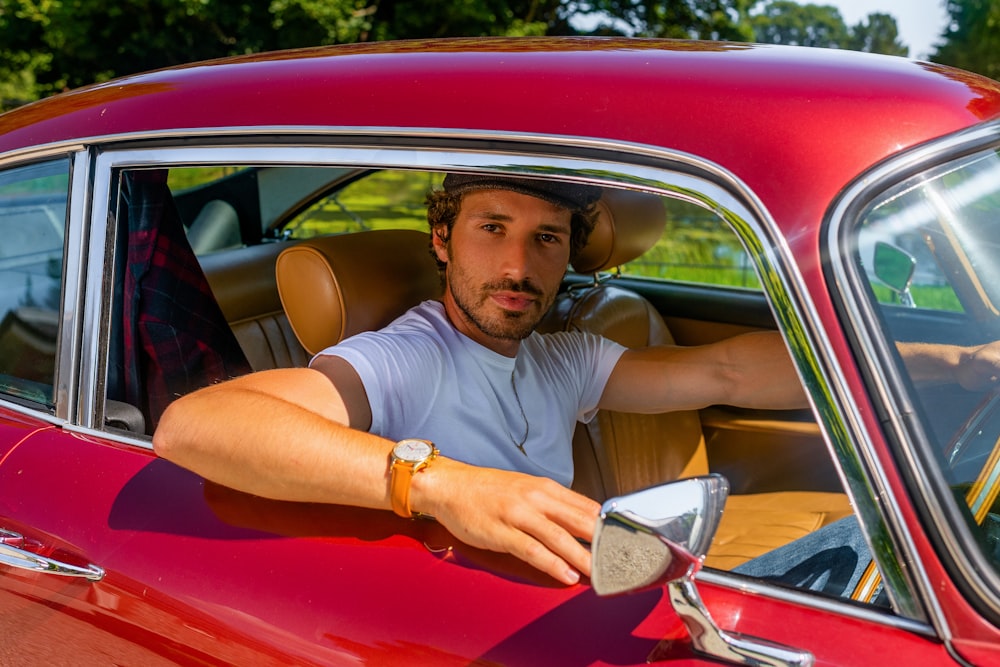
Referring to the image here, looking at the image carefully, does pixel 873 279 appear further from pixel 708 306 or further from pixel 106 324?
pixel 708 306

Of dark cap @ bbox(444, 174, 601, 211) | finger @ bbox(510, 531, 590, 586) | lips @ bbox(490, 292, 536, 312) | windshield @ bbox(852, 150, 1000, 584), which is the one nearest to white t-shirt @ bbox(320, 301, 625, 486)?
lips @ bbox(490, 292, 536, 312)

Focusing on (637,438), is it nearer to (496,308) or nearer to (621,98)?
(496,308)

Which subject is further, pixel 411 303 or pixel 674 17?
pixel 674 17

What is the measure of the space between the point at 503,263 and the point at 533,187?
0.22m

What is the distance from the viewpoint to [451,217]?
6.73 feet

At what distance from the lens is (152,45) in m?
24.5

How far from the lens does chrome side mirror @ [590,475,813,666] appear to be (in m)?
0.98

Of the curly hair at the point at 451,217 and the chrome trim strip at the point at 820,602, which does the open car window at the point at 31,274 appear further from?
the chrome trim strip at the point at 820,602

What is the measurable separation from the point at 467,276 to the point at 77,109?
34.2 inches

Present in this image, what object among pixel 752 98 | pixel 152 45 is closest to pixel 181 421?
pixel 752 98

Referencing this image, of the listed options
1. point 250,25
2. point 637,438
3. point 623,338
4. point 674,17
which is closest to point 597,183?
point 637,438

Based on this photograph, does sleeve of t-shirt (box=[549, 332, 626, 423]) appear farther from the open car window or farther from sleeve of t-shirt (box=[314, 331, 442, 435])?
the open car window

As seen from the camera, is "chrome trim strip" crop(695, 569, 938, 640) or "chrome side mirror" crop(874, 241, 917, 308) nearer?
"chrome trim strip" crop(695, 569, 938, 640)

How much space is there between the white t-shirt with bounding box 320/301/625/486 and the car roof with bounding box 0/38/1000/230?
50 centimetres
